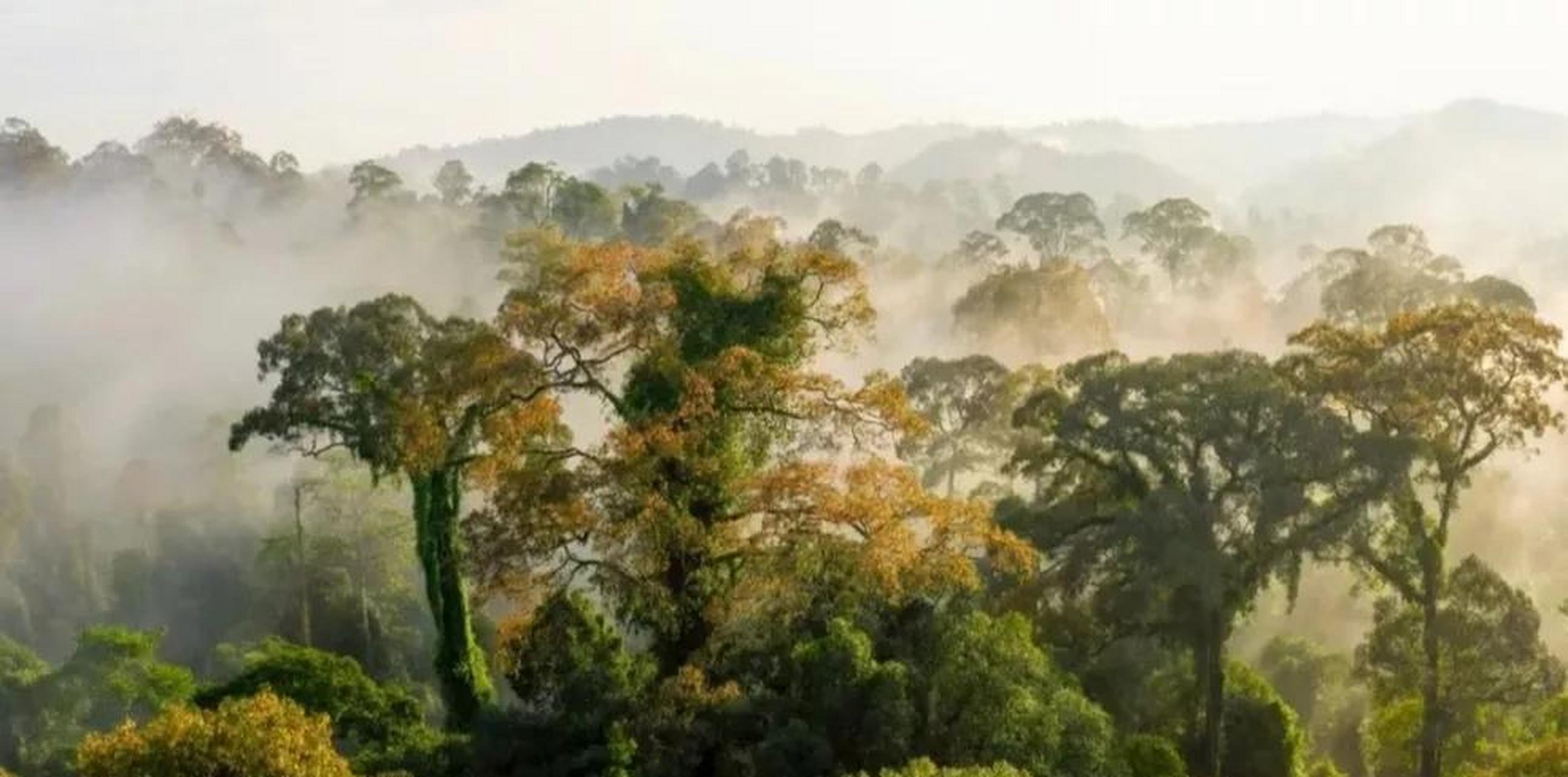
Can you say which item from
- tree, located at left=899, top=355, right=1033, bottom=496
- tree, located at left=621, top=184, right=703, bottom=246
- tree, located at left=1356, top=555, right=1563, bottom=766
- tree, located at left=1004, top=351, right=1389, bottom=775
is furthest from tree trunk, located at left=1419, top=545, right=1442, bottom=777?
A: tree, located at left=621, top=184, right=703, bottom=246

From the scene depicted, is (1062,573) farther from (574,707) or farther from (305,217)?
(305,217)

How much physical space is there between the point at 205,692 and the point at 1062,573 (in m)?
17.1

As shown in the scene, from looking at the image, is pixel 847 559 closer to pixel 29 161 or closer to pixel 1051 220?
pixel 1051 220

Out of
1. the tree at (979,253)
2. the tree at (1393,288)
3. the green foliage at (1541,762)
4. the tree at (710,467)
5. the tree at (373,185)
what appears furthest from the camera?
the tree at (373,185)

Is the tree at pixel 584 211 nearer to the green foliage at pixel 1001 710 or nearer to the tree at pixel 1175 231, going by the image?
the tree at pixel 1175 231

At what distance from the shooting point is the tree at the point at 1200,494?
2606cm

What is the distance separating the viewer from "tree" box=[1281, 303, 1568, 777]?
85.8 feet

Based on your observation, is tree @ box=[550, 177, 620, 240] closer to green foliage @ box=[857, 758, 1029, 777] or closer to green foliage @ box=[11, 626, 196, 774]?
green foliage @ box=[11, 626, 196, 774]

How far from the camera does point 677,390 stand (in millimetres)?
22766

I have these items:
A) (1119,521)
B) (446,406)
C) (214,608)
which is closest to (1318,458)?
(1119,521)

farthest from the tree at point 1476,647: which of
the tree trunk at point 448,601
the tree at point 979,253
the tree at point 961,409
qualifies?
the tree at point 979,253

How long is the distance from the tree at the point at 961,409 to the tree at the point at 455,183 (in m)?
86.0

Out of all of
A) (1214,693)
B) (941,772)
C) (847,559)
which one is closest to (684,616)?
(847,559)

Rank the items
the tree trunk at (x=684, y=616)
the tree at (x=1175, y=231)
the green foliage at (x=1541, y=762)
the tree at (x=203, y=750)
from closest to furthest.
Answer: the tree at (x=203, y=750) → the green foliage at (x=1541, y=762) → the tree trunk at (x=684, y=616) → the tree at (x=1175, y=231)
